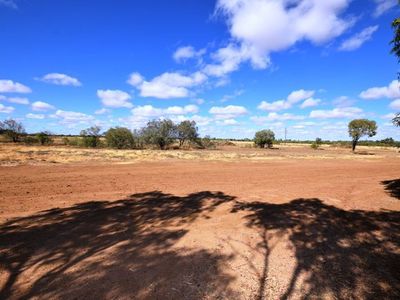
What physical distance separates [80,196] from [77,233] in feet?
12.4

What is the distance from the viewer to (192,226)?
6355 millimetres

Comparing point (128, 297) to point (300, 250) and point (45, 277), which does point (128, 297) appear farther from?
point (300, 250)

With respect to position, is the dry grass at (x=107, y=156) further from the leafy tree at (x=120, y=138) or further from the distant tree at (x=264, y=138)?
the distant tree at (x=264, y=138)

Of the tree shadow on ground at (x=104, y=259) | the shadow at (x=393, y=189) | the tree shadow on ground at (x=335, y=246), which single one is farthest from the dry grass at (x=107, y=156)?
the tree shadow on ground at (x=335, y=246)

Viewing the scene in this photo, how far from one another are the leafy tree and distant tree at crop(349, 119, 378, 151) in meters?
41.2

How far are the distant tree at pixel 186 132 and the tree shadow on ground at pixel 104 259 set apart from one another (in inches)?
1785

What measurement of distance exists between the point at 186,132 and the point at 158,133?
734cm

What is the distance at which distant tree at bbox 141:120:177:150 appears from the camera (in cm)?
4769

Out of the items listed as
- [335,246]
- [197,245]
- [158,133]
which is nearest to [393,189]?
[335,246]

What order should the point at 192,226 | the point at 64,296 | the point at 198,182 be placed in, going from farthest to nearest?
1. the point at 198,182
2. the point at 192,226
3. the point at 64,296

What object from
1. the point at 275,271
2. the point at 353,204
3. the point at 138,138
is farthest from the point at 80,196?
the point at 138,138

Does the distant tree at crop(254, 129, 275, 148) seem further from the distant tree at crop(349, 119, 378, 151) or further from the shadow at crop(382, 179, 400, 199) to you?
the shadow at crop(382, 179, 400, 199)

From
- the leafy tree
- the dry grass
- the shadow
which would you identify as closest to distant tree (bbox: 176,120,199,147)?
the leafy tree

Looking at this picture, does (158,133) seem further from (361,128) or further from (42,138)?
(361,128)
